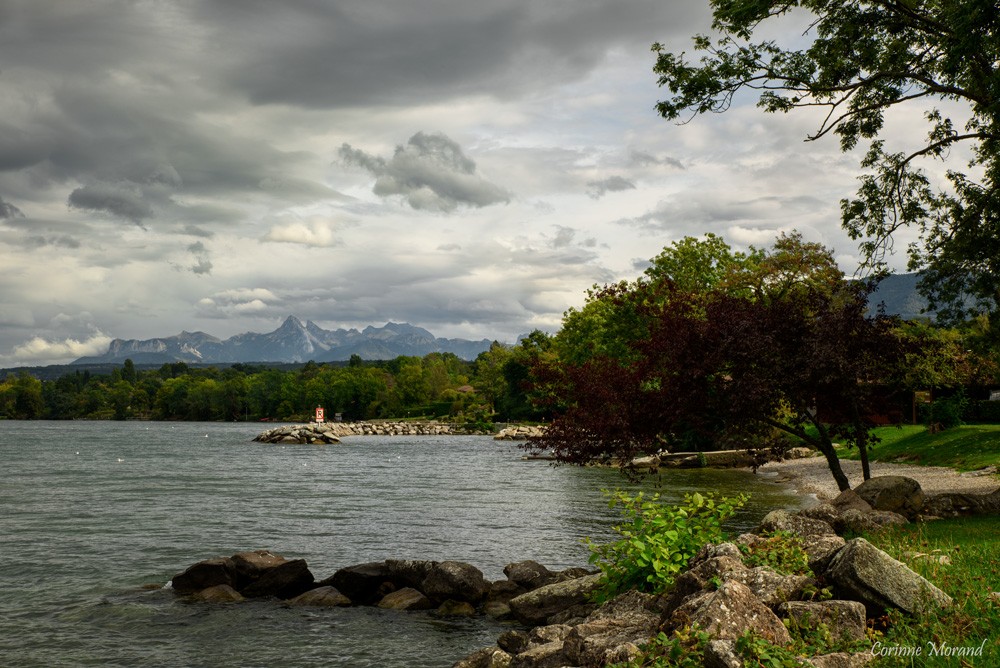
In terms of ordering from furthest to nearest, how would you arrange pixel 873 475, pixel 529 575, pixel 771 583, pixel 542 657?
pixel 873 475 < pixel 529 575 < pixel 542 657 < pixel 771 583

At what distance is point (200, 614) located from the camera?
51.8ft

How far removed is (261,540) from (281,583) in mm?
7180

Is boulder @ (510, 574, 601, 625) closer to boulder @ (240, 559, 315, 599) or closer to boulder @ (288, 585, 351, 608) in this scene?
boulder @ (288, 585, 351, 608)

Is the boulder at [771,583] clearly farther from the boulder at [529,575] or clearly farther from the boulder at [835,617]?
the boulder at [529,575]

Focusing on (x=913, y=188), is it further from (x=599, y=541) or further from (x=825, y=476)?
(x=825, y=476)

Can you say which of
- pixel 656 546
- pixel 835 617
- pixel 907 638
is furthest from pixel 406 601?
pixel 907 638

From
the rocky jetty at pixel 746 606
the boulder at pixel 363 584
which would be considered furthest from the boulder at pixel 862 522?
the boulder at pixel 363 584

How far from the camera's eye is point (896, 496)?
17797mm

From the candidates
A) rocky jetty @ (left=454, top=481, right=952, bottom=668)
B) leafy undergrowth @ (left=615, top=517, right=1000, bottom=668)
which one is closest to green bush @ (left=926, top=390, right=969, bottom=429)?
rocky jetty @ (left=454, top=481, right=952, bottom=668)

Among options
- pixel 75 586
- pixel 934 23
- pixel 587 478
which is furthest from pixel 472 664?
pixel 587 478

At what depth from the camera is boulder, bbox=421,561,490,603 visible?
16.0 metres

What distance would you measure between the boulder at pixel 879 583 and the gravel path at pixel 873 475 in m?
14.6

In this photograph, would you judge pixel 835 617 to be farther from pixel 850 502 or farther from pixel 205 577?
pixel 205 577

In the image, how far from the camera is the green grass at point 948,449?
33.5 metres
